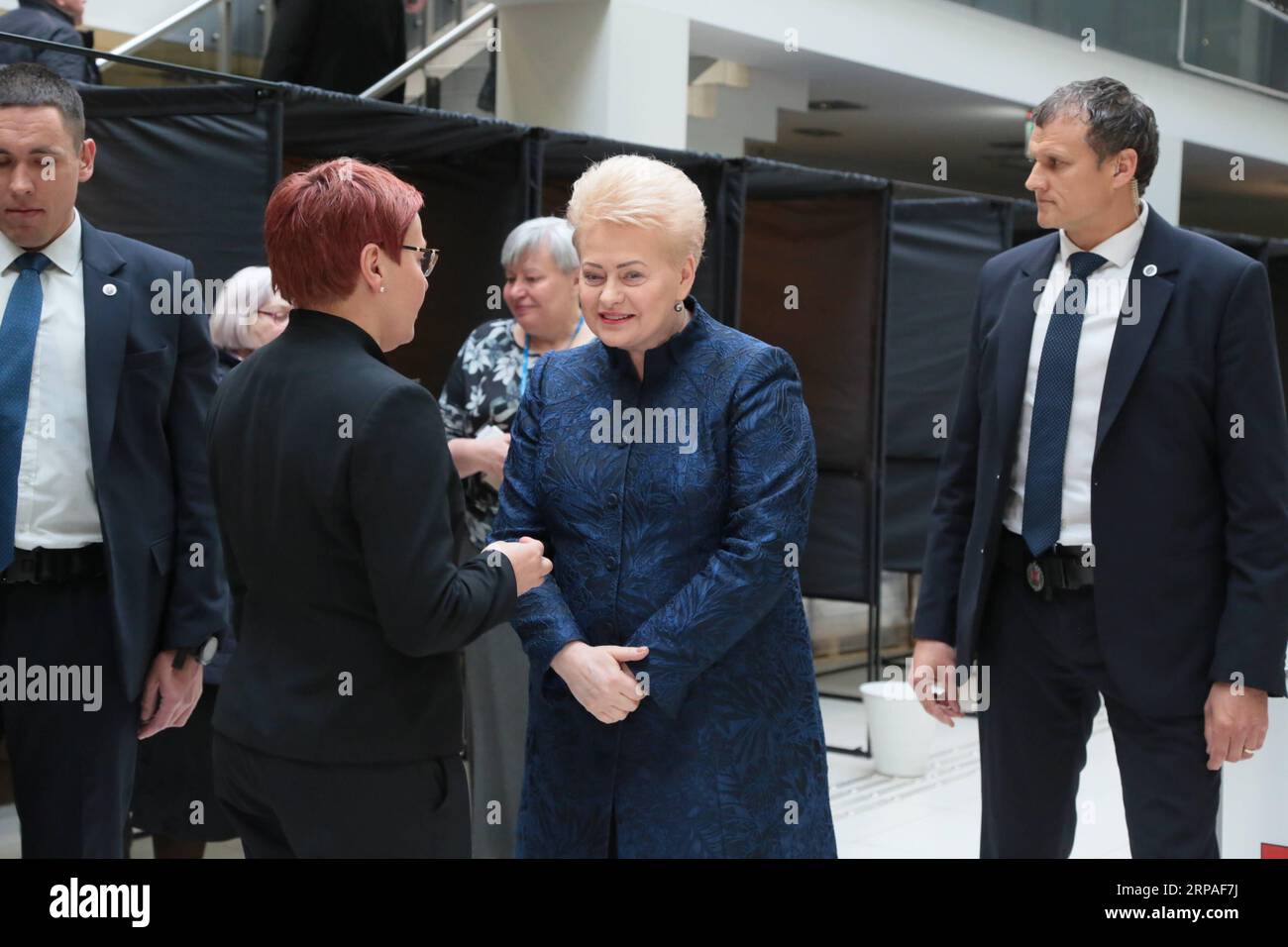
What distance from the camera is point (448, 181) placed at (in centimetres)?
458

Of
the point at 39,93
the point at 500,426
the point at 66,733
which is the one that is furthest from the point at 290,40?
the point at 66,733

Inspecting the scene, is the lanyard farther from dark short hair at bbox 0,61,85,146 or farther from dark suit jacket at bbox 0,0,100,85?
dark suit jacket at bbox 0,0,100,85

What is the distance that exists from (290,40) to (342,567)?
4.10 m

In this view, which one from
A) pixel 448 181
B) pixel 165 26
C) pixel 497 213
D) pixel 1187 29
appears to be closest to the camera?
pixel 497 213

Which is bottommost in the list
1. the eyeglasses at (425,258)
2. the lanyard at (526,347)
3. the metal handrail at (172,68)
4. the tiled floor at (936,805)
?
the tiled floor at (936,805)

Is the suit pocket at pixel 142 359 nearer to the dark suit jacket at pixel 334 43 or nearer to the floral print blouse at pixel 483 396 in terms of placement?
the floral print blouse at pixel 483 396

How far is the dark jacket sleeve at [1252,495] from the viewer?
2191 millimetres

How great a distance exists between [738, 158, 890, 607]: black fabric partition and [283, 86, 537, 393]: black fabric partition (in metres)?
1.26

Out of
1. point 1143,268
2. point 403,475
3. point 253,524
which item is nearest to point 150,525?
point 253,524

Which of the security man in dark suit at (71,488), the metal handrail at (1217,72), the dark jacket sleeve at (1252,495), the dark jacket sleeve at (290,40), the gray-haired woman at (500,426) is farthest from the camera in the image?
the metal handrail at (1217,72)

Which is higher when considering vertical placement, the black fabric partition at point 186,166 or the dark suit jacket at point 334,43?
the dark suit jacket at point 334,43

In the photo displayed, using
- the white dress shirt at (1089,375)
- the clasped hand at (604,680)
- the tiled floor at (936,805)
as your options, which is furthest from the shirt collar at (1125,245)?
the tiled floor at (936,805)

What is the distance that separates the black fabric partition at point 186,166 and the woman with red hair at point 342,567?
5.96 feet

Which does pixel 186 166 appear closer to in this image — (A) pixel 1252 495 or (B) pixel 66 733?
(B) pixel 66 733
